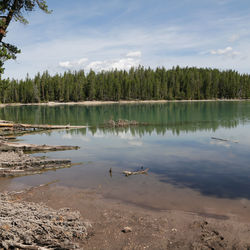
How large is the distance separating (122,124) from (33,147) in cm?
2001

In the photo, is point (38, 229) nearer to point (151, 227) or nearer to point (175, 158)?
point (151, 227)

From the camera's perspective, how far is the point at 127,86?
15238 cm

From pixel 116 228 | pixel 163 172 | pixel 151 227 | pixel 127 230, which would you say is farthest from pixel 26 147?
pixel 151 227

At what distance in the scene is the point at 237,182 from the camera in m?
14.3

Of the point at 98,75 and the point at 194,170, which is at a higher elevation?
the point at 98,75

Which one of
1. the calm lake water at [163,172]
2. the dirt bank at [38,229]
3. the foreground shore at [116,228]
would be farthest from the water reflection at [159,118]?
the dirt bank at [38,229]

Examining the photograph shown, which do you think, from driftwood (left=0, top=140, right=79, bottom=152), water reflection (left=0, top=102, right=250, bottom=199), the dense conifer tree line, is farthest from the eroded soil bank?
the dense conifer tree line

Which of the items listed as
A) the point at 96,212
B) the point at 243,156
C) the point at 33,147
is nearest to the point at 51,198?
the point at 96,212

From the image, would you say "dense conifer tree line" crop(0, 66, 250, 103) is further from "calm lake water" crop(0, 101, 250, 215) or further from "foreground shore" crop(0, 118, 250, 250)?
"foreground shore" crop(0, 118, 250, 250)

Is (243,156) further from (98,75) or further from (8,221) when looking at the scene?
(98,75)

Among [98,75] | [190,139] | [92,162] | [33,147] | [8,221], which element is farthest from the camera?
[98,75]

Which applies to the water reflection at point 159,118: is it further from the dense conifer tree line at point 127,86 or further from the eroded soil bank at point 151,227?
the dense conifer tree line at point 127,86

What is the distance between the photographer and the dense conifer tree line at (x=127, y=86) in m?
145

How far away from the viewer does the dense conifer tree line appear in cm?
14512
